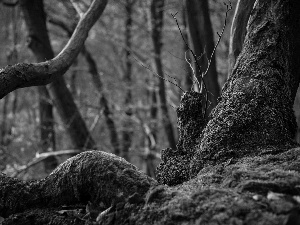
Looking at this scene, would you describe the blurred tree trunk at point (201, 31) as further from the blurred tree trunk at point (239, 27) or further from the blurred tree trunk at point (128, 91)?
the blurred tree trunk at point (128, 91)

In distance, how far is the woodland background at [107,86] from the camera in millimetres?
9898

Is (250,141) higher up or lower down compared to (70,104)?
lower down

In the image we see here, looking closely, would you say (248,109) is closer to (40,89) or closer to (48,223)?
(48,223)

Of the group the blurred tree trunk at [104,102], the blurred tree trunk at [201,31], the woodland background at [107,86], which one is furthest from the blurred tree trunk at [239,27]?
the blurred tree trunk at [104,102]

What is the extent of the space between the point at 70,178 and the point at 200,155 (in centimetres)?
87

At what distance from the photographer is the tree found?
76.0 inches

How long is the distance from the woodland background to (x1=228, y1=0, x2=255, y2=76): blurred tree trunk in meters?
3.90

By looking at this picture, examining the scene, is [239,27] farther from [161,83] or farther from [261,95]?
[161,83]

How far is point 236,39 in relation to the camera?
4.29m

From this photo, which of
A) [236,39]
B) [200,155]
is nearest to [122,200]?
[200,155]

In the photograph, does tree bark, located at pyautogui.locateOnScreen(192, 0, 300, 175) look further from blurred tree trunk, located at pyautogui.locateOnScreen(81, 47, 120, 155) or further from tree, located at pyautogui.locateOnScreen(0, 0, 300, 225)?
blurred tree trunk, located at pyautogui.locateOnScreen(81, 47, 120, 155)

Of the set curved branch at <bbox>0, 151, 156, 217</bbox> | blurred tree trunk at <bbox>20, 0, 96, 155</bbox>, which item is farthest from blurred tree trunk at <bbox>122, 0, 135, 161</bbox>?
curved branch at <bbox>0, 151, 156, 217</bbox>

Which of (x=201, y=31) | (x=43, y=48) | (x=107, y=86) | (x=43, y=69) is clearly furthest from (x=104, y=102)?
(x=43, y=69)

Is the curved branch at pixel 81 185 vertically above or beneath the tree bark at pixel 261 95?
beneath
